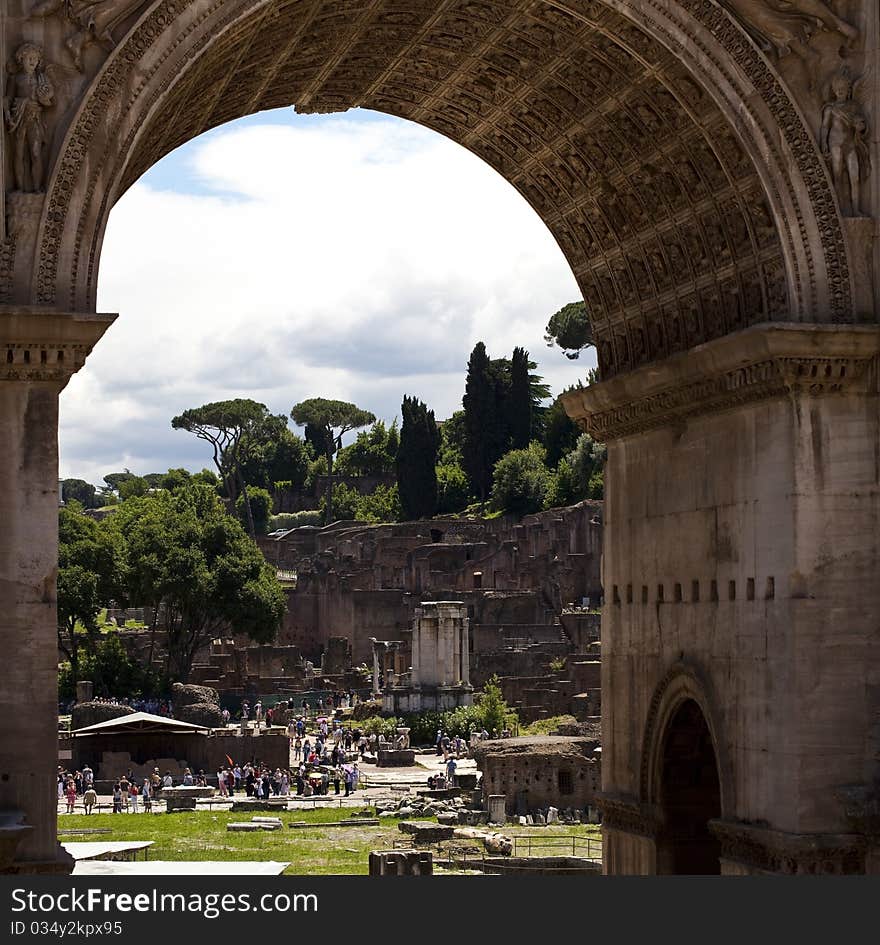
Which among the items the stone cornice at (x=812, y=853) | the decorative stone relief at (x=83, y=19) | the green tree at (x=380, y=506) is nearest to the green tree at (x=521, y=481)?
the green tree at (x=380, y=506)

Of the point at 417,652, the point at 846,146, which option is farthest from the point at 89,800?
the point at 846,146

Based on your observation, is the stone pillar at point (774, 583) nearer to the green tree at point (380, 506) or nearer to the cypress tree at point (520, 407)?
the cypress tree at point (520, 407)

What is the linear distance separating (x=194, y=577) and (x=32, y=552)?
182 feet

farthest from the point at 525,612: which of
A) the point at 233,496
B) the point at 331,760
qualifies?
the point at 233,496

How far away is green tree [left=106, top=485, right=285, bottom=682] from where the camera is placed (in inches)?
2721

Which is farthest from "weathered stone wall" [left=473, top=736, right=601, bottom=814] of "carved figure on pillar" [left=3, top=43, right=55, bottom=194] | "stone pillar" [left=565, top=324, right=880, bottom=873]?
"carved figure on pillar" [left=3, top=43, right=55, bottom=194]

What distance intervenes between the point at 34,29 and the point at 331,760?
1664 inches

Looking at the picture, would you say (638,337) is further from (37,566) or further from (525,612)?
(525,612)

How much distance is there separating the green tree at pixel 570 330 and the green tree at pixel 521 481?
265 inches

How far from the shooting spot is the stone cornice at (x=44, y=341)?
45.6ft

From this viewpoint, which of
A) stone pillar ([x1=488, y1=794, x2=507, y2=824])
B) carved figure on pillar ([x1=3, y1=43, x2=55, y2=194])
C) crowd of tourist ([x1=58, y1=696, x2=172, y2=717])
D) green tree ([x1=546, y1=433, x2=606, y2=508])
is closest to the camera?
carved figure on pillar ([x1=3, y1=43, x2=55, y2=194])

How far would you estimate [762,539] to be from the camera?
16812mm

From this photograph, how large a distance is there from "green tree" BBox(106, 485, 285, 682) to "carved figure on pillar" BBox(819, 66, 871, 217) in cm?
5411

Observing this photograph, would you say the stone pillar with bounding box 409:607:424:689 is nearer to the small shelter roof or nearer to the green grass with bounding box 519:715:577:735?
the green grass with bounding box 519:715:577:735
